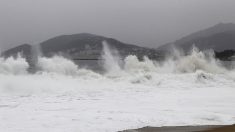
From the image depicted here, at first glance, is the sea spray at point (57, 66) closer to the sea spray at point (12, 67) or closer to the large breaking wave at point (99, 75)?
the large breaking wave at point (99, 75)

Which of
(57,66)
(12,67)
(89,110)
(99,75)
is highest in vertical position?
(57,66)

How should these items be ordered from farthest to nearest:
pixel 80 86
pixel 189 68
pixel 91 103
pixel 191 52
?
pixel 191 52, pixel 189 68, pixel 80 86, pixel 91 103

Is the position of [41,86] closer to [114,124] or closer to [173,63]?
[114,124]

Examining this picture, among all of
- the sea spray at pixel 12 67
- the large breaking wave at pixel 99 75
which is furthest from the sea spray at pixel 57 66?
the sea spray at pixel 12 67

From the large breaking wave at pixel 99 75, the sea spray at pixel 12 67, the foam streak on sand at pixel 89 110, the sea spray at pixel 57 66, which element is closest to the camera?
the foam streak on sand at pixel 89 110

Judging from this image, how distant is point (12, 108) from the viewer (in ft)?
43.9

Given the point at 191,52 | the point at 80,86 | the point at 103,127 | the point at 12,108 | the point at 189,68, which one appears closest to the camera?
the point at 103,127

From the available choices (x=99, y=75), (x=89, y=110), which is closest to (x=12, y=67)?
(x=99, y=75)

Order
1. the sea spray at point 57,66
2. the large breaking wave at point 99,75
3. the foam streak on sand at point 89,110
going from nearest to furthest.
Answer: the foam streak on sand at point 89,110
the large breaking wave at point 99,75
the sea spray at point 57,66

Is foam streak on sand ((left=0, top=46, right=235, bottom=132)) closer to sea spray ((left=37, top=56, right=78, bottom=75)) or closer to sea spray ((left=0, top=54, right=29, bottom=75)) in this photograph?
sea spray ((left=0, top=54, right=29, bottom=75))

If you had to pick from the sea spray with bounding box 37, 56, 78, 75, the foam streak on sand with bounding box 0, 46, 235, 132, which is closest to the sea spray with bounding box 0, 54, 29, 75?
the sea spray with bounding box 37, 56, 78, 75

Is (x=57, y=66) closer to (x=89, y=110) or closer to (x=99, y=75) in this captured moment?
(x=99, y=75)

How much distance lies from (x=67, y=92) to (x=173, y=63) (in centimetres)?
2484

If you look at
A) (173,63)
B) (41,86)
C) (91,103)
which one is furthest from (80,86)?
(173,63)
